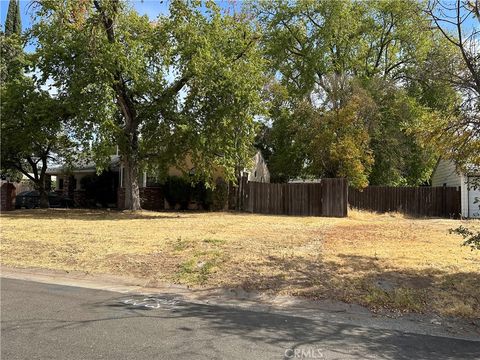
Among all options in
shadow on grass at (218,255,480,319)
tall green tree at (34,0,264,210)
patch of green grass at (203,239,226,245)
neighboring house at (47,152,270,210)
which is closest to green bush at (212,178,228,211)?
neighboring house at (47,152,270,210)

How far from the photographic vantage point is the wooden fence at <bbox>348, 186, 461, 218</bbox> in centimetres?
2745

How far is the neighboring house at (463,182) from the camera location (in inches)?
456

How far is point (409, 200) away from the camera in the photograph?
91.3 ft

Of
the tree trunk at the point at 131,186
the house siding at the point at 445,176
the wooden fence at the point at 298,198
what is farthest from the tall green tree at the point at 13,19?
the house siding at the point at 445,176

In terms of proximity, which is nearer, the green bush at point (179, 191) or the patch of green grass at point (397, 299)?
the patch of green grass at point (397, 299)

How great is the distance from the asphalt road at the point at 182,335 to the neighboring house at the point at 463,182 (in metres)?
4.31

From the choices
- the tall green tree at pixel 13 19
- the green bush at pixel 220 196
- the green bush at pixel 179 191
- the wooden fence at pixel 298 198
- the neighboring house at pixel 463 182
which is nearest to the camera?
the neighboring house at pixel 463 182

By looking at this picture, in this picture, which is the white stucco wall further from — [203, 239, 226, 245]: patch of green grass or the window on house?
[203, 239, 226, 245]: patch of green grass

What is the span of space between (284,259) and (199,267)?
5.79 feet

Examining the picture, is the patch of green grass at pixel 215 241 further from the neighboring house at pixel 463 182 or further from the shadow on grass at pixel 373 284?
the neighboring house at pixel 463 182

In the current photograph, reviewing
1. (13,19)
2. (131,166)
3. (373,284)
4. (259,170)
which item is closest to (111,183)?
(259,170)

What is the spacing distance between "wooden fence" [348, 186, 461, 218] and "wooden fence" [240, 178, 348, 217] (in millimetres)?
3898

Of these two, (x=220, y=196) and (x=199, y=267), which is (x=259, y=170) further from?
(x=199, y=267)

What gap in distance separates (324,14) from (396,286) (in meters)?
32.1
